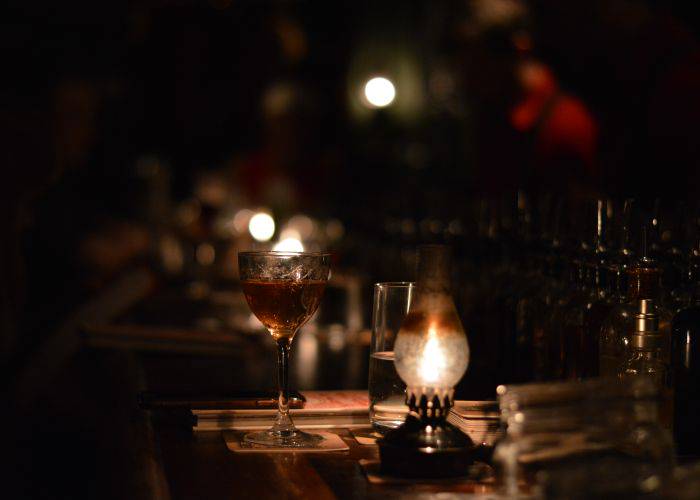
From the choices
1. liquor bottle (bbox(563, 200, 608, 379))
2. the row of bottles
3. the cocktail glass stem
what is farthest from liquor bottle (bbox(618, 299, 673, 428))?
the cocktail glass stem

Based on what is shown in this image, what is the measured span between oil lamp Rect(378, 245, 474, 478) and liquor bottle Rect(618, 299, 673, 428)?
281mm

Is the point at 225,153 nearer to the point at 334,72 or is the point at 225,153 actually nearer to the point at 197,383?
the point at 334,72

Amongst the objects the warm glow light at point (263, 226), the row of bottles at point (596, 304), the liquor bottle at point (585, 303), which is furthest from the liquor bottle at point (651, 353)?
the warm glow light at point (263, 226)

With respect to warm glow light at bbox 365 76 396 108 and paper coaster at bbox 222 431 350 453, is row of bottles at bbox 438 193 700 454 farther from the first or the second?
warm glow light at bbox 365 76 396 108

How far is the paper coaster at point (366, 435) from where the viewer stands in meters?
1.31

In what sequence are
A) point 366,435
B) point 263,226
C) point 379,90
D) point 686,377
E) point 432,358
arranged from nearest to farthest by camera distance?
point 432,358
point 686,377
point 366,435
point 379,90
point 263,226

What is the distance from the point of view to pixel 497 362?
1.70 metres

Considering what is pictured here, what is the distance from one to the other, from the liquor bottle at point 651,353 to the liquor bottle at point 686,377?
0.03ft

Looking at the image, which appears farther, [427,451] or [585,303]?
[585,303]

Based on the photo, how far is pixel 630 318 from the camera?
1.26 meters

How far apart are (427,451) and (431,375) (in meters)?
0.08

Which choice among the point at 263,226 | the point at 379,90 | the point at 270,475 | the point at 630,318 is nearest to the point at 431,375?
the point at 270,475

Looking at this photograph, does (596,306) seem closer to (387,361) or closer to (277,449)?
(387,361)

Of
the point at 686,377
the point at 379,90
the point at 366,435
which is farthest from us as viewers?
the point at 379,90
